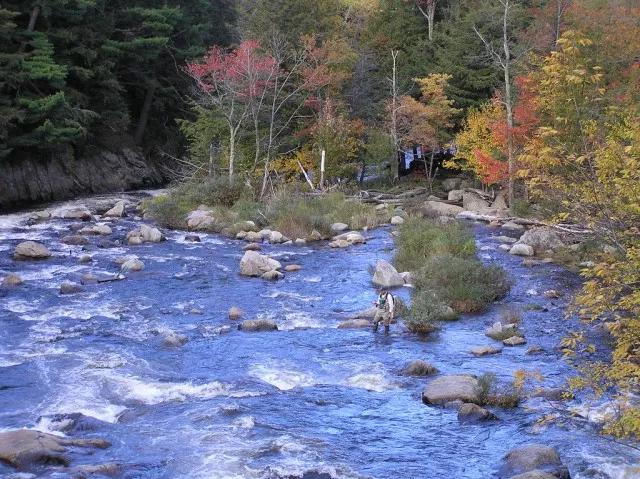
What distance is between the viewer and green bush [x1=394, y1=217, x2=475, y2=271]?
21.5 metres

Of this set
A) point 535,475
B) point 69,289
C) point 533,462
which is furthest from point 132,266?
point 535,475

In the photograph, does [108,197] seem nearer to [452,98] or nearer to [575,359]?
[452,98]

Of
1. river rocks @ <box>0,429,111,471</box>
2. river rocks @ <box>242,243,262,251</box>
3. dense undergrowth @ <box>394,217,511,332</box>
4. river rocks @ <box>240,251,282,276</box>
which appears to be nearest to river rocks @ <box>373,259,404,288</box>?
dense undergrowth @ <box>394,217,511,332</box>

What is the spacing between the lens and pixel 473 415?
11.4 metres

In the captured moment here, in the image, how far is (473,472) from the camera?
9750 millimetres

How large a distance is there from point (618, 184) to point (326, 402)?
6.78 m

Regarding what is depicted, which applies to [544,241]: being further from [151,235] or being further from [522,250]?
[151,235]

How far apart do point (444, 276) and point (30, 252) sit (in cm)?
1288

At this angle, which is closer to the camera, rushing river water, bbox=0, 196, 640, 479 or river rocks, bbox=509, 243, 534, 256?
rushing river water, bbox=0, 196, 640, 479

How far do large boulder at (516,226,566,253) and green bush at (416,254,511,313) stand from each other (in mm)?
5884

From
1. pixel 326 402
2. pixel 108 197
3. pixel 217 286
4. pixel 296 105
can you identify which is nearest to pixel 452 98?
pixel 296 105

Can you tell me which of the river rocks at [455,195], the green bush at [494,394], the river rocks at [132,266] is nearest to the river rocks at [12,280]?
the river rocks at [132,266]

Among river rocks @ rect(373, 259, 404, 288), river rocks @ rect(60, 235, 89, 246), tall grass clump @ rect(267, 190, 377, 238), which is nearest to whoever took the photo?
river rocks @ rect(373, 259, 404, 288)

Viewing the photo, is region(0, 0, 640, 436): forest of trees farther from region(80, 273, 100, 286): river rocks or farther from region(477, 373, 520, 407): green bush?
region(477, 373, 520, 407): green bush
